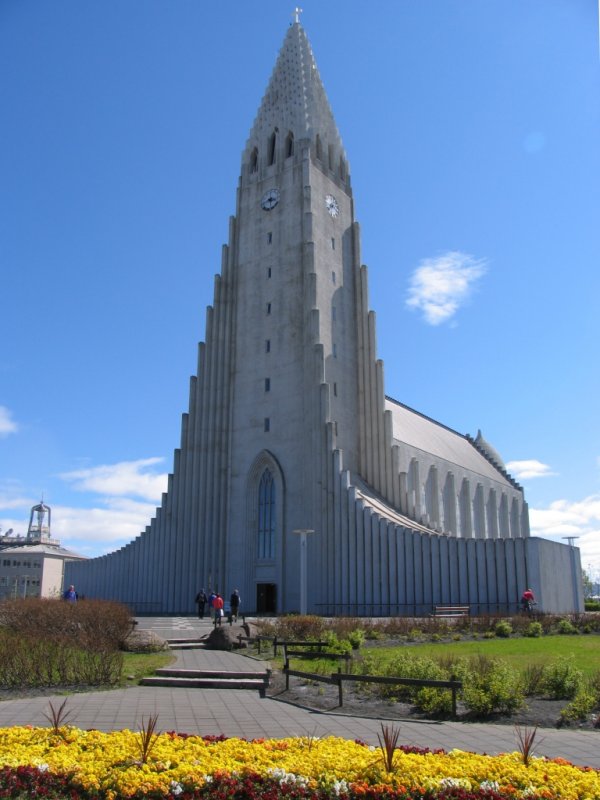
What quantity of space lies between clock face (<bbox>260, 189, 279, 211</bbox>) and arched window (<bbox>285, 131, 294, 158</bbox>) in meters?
3.48

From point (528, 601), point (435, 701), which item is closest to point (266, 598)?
point (528, 601)

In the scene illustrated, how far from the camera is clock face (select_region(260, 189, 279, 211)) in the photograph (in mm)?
53559

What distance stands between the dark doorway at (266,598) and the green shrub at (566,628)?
21.6 meters

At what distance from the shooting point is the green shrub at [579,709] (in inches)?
421

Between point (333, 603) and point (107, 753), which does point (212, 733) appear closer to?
point (107, 753)

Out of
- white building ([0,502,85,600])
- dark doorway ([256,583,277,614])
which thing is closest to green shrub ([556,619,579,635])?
dark doorway ([256,583,277,614])

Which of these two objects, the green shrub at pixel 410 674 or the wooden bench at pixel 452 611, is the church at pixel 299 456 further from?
the green shrub at pixel 410 674

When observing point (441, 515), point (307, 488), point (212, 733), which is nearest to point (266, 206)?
point (307, 488)

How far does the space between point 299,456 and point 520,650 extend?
2745cm

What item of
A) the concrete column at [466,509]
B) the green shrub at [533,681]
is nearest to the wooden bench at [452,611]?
the green shrub at [533,681]

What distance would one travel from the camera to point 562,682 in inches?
484

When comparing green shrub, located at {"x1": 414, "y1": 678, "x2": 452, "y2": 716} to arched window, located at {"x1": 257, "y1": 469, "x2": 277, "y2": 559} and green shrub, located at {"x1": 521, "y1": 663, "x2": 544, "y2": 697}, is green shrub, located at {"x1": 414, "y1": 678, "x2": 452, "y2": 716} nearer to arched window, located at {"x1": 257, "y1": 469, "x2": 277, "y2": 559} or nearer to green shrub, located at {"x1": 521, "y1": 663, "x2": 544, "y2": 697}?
green shrub, located at {"x1": 521, "y1": 663, "x2": 544, "y2": 697}

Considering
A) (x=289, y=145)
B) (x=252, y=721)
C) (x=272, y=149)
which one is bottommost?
(x=252, y=721)

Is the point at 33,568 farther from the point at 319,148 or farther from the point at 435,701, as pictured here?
the point at 435,701
